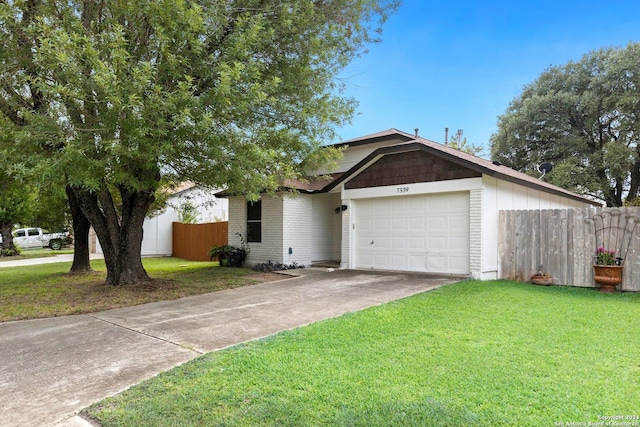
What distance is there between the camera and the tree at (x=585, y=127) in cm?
2031

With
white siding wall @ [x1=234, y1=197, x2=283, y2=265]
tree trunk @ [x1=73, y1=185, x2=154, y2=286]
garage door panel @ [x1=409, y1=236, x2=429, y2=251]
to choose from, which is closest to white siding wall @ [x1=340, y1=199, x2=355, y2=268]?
garage door panel @ [x1=409, y1=236, x2=429, y2=251]

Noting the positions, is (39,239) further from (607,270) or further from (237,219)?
(607,270)

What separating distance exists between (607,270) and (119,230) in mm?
10944

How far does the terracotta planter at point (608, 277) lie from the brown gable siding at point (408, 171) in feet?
10.7

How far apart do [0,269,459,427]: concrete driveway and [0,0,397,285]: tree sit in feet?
7.34

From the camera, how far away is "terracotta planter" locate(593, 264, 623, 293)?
8062 millimetres

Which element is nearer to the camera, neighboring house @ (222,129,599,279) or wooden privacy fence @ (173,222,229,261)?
neighboring house @ (222,129,599,279)

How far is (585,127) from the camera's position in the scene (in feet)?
73.9

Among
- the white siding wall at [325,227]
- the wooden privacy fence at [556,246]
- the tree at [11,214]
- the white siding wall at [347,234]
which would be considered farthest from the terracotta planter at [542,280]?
the tree at [11,214]

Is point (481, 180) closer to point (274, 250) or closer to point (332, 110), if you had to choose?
point (332, 110)

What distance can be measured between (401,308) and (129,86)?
18.1 ft

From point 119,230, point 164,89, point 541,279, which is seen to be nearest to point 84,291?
point 119,230

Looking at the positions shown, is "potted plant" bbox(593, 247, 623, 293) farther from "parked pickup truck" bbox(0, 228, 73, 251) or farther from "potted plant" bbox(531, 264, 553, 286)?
"parked pickup truck" bbox(0, 228, 73, 251)

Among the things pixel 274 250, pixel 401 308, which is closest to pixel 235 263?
pixel 274 250
